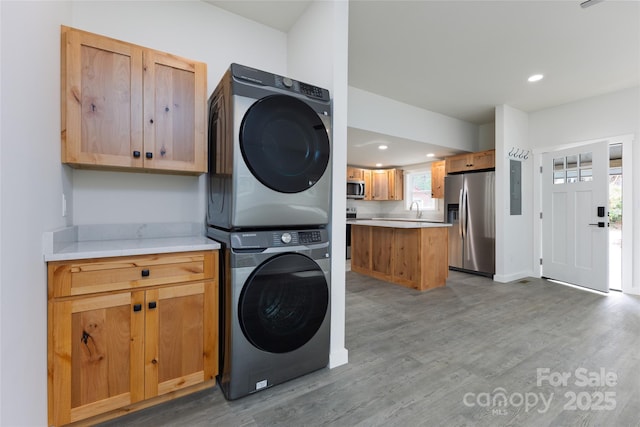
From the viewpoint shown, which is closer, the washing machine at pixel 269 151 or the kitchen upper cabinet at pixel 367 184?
the washing machine at pixel 269 151

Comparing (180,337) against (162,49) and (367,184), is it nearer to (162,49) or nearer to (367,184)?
(162,49)

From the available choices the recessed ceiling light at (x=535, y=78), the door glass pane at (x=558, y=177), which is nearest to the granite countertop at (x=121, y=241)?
the recessed ceiling light at (x=535, y=78)

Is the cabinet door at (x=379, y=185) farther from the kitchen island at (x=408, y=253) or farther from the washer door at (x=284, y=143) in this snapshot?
the washer door at (x=284, y=143)

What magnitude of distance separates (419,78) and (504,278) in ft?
10.4

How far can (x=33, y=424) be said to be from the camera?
3.74 feet

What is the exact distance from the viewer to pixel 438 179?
6.01 meters

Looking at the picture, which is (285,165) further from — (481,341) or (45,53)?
(481,341)

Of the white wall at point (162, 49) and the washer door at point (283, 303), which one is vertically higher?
the white wall at point (162, 49)

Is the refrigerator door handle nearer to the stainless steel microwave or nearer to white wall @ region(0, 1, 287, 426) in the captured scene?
the stainless steel microwave

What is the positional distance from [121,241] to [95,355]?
683 millimetres

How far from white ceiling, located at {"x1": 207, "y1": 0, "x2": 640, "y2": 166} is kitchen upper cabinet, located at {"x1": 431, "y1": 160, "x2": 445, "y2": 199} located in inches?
69.0

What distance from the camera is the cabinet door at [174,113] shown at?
5.72 ft

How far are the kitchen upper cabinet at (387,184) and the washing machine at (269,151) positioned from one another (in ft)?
18.2

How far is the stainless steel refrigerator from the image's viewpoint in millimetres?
4617
